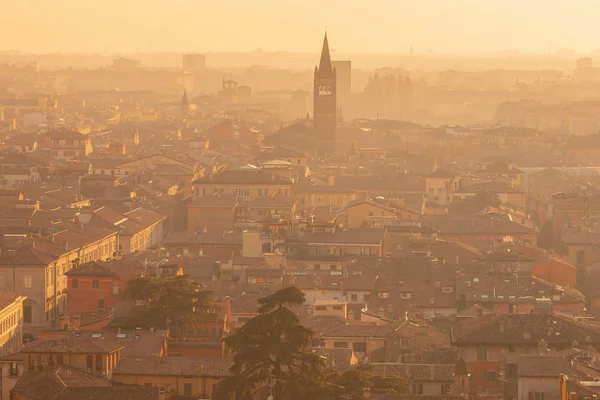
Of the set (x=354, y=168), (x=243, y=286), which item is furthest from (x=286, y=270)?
(x=354, y=168)

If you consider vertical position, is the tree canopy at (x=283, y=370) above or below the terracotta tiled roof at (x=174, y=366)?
above

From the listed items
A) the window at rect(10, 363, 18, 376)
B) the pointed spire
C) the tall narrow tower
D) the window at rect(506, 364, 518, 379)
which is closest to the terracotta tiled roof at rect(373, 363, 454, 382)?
the window at rect(506, 364, 518, 379)

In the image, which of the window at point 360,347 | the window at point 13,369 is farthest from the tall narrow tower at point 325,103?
the window at point 13,369

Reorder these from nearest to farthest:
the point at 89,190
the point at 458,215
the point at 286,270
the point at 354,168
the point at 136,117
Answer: the point at 286,270 < the point at 458,215 < the point at 89,190 < the point at 354,168 < the point at 136,117

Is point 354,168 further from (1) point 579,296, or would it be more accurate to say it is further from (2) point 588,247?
(1) point 579,296

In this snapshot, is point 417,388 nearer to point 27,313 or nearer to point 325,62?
point 27,313

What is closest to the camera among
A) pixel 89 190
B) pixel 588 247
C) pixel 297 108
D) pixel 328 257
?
pixel 328 257

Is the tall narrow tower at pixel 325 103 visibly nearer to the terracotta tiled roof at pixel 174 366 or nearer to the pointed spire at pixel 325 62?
the pointed spire at pixel 325 62

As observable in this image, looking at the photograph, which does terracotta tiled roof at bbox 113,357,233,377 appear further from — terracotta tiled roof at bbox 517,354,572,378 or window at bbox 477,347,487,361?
window at bbox 477,347,487,361
